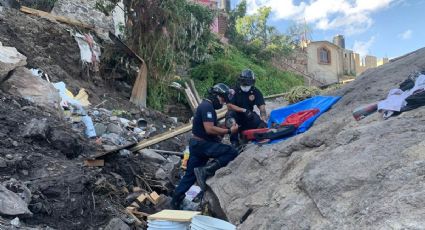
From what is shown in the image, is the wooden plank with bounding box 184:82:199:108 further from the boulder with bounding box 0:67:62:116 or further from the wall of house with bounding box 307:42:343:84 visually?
the wall of house with bounding box 307:42:343:84

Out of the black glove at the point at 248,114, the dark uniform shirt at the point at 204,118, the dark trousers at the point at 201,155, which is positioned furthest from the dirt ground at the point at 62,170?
the black glove at the point at 248,114

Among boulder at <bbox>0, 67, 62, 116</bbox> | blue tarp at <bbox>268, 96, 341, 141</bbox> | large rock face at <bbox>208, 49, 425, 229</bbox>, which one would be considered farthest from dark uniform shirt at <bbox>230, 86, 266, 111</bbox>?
boulder at <bbox>0, 67, 62, 116</bbox>

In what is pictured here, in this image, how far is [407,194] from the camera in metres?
2.40

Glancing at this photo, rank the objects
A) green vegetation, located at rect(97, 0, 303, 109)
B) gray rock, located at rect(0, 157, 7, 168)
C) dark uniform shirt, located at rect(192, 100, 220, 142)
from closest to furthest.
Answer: gray rock, located at rect(0, 157, 7, 168) → dark uniform shirt, located at rect(192, 100, 220, 142) → green vegetation, located at rect(97, 0, 303, 109)

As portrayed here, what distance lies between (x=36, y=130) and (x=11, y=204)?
74.3 inches

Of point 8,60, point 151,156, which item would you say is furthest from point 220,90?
point 8,60

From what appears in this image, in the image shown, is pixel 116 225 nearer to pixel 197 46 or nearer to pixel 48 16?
pixel 48 16

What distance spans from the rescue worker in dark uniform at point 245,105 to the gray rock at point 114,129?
2.86 metres

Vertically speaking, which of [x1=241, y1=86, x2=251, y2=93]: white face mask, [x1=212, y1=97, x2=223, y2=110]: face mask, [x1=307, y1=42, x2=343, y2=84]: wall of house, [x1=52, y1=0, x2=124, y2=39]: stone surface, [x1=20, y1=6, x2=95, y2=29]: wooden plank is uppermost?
[x1=52, y1=0, x2=124, y2=39]: stone surface

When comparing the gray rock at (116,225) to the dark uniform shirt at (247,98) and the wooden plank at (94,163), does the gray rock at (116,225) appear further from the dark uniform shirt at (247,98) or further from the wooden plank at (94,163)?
the dark uniform shirt at (247,98)

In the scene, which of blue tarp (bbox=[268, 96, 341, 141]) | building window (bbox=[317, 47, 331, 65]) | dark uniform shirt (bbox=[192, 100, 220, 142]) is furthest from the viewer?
building window (bbox=[317, 47, 331, 65])

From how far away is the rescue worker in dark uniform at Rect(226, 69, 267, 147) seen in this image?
586 cm

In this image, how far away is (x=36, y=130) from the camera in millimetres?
5824

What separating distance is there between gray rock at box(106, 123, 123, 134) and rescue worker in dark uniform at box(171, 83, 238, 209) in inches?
118
